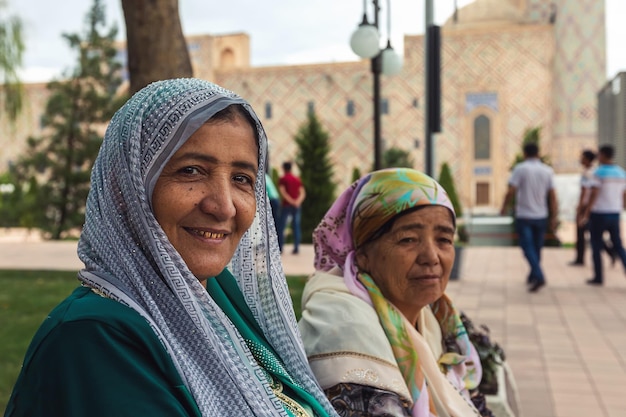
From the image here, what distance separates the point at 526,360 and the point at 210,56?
19.8 m

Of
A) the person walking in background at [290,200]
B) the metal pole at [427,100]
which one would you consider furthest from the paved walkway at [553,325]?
the metal pole at [427,100]

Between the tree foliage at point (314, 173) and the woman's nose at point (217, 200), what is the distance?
1283 centimetres

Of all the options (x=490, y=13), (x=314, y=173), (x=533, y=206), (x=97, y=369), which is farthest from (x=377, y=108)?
(x=490, y=13)

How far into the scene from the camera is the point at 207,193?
3.44 feet

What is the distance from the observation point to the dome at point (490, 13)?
23811 millimetres

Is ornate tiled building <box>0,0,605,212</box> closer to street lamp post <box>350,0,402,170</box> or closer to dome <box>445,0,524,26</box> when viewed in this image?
dome <box>445,0,524,26</box>

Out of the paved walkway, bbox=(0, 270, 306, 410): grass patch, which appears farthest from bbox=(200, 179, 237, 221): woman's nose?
the paved walkway

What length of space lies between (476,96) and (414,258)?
19004 mm

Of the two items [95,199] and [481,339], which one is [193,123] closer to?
[95,199]

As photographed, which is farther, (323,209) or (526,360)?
(323,209)

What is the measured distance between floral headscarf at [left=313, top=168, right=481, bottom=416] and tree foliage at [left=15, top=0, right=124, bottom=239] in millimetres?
13700

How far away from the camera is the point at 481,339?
2.26 meters

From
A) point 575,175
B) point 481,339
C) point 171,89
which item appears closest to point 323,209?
point 575,175

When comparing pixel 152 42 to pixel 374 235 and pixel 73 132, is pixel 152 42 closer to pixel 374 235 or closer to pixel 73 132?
pixel 374 235
